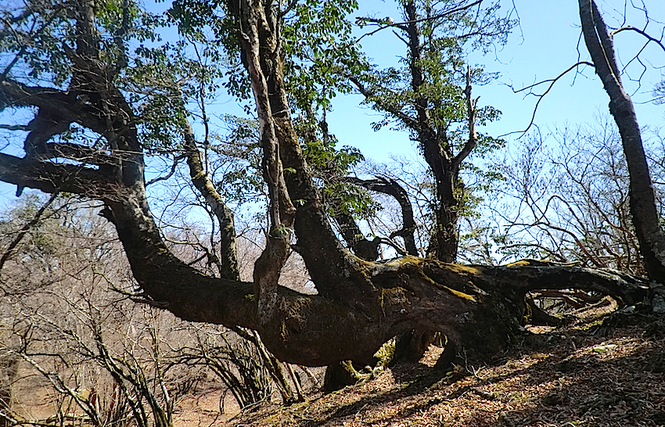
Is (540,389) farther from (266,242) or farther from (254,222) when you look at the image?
(254,222)

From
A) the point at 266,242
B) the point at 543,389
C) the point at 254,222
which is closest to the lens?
the point at 543,389

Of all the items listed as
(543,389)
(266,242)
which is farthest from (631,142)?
(266,242)

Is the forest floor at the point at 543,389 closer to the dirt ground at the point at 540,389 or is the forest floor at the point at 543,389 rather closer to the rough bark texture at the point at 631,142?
the dirt ground at the point at 540,389

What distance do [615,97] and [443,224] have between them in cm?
352

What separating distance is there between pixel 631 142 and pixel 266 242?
3824mm

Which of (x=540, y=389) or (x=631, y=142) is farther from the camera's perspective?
(x=631, y=142)

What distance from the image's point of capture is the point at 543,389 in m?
2.64

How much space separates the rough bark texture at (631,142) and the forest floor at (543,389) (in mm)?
664

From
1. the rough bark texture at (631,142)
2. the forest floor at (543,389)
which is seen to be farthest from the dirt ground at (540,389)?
the rough bark texture at (631,142)

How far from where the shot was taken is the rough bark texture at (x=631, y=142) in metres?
3.48

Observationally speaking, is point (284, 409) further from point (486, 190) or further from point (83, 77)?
point (486, 190)

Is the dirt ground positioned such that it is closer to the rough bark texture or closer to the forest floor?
the forest floor

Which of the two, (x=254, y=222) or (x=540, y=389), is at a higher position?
(x=254, y=222)

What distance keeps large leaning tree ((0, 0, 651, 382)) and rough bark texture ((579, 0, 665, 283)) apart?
55cm
